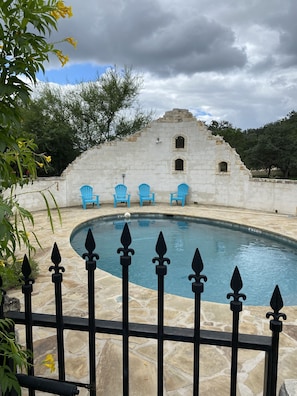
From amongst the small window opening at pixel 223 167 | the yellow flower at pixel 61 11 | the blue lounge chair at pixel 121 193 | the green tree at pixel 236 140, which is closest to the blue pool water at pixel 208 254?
the blue lounge chair at pixel 121 193

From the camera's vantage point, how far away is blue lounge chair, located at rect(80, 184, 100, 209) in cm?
1173

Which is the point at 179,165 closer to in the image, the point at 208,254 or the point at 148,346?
the point at 208,254

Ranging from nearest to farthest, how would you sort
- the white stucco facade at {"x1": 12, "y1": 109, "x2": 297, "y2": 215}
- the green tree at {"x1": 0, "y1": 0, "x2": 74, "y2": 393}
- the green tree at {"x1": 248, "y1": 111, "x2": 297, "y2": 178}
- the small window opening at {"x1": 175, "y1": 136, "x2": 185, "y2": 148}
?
the green tree at {"x1": 0, "y1": 0, "x2": 74, "y2": 393}, the white stucco facade at {"x1": 12, "y1": 109, "x2": 297, "y2": 215}, the small window opening at {"x1": 175, "y1": 136, "x2": 185, "y2": 148}, the green tree at {"x1": 248, "y1": 111, "x2": 297, "y2": 178}

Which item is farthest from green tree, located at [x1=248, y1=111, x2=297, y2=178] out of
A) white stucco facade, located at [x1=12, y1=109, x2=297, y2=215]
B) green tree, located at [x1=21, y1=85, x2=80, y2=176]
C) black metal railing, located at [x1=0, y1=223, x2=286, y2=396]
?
black metal railing, located at [x1=0, y1=223, x2=286, y2=396]

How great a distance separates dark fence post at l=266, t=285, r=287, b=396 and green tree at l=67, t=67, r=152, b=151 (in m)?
17.4

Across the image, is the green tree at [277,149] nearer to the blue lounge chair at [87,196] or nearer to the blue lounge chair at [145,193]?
the blue lounge chair at [145,193]

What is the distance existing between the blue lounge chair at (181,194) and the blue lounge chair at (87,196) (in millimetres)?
3222

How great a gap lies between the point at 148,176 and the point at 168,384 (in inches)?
446

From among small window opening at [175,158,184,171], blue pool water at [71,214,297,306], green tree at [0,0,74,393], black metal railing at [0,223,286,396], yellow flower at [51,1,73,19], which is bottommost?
blue pool water at [71,214,297,306]

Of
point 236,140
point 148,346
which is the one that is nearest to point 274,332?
point 148,346

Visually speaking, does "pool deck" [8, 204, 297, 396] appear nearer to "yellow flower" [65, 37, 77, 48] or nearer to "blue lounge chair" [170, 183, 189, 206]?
"yellow flower" [65, 37, 77, 48]

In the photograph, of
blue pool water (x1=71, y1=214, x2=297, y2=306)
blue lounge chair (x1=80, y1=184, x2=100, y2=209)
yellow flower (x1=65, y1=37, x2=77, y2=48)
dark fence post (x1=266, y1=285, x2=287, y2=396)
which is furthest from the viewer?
blue lounge chair (x1=80, y1=184, x2=100, y2=209)

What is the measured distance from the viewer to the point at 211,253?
7492 mm

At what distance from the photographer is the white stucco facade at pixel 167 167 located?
12.2m
